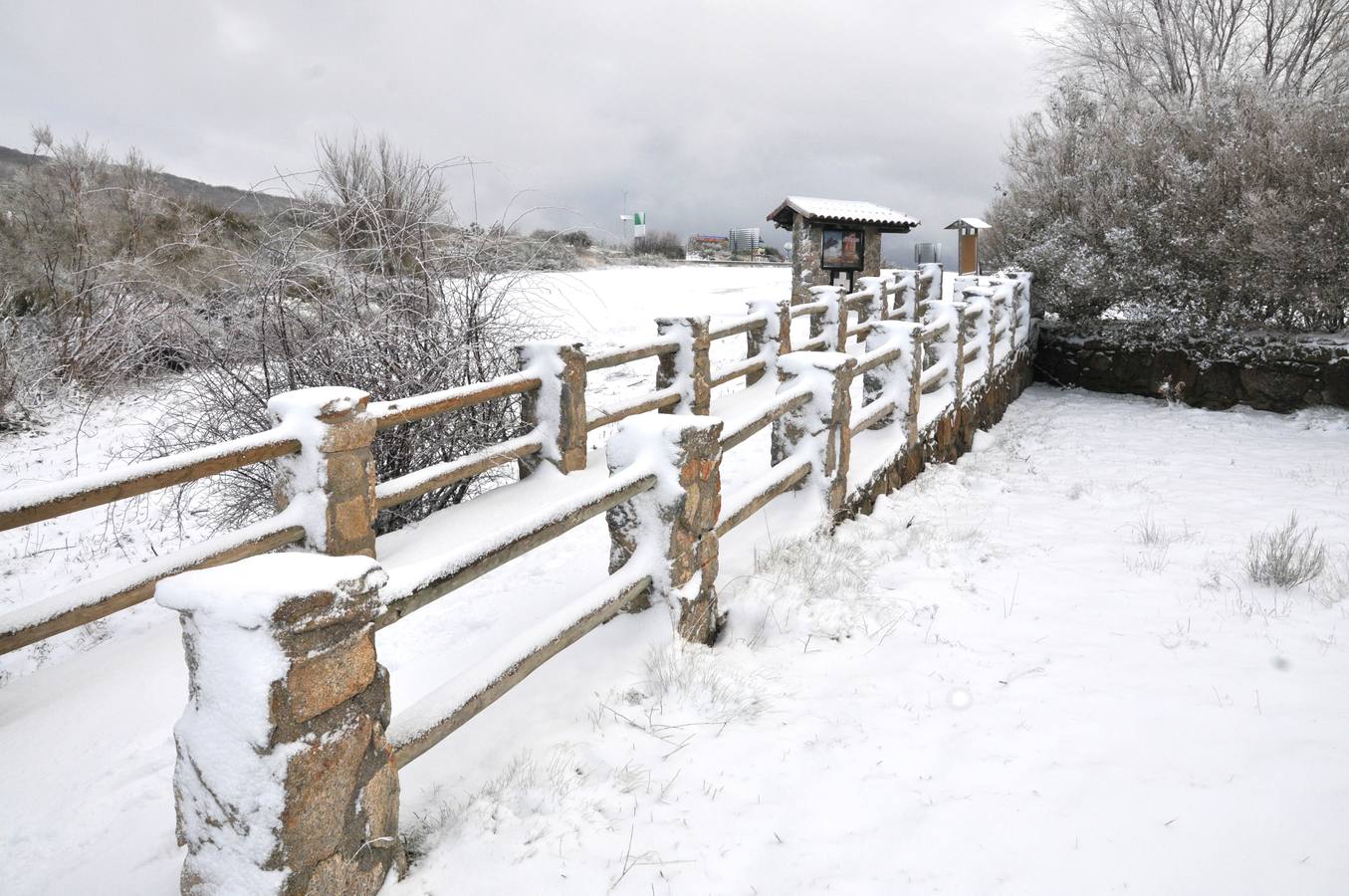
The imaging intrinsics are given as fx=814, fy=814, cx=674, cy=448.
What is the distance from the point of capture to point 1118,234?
514 inches

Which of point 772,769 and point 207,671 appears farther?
point 772,769

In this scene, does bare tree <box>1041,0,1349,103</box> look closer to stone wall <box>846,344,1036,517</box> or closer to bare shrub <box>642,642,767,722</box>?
stone wall <box>846,344,1036,517</box>

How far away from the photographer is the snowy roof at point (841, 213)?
16.4 m

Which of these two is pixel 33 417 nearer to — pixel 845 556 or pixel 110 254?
pixel 110 254

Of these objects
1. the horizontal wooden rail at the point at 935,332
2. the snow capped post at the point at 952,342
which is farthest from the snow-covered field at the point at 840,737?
the snow capped post at the point at 952,342

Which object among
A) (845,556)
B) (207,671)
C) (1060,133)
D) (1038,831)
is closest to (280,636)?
(207,671)

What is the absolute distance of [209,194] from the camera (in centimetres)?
1945

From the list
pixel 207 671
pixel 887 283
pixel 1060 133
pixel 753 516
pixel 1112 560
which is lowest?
pixel 1112 560

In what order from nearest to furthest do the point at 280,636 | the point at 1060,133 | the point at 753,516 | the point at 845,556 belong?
1. the point at 280,636
2. the point at 845,556
3. the point at 753,516
4. the point at 1060,133

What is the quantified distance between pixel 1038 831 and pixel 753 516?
8.95 feet

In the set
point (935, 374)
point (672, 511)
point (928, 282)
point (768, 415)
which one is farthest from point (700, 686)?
point (928, 282)

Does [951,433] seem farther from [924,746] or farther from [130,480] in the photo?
[130,480]

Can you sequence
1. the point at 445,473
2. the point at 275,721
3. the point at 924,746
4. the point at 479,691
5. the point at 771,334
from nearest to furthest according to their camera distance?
the point at 275,721 < the point at 479,691 < the point at 924,746 < the point at 445,473 < the point at 771,334

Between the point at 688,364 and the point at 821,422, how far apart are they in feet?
7.64
